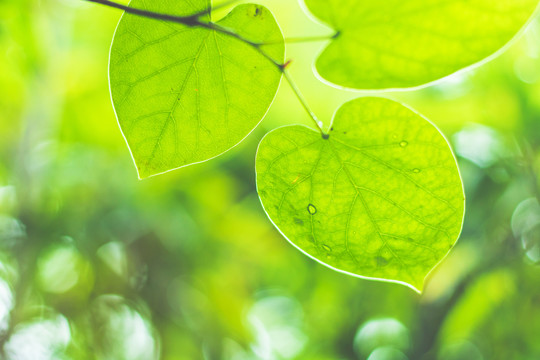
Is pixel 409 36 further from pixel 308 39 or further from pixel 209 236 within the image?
pixel 209 236

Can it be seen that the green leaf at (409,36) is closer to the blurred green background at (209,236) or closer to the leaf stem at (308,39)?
the leaf stem at (308,39)

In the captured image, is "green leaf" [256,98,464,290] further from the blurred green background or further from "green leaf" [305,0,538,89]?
the blurred green background

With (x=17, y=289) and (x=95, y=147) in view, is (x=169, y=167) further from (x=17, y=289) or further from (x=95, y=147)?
(x=95, y=147)

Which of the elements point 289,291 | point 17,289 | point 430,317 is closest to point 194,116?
point 17,289

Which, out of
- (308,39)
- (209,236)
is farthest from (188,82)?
(209,236)

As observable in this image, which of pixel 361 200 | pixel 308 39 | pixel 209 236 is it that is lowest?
pixel 209 236

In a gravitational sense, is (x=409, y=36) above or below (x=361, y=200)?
above
